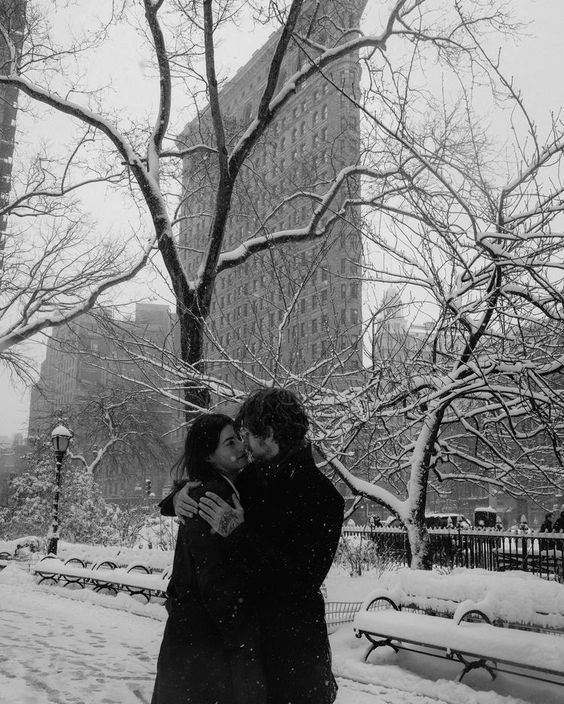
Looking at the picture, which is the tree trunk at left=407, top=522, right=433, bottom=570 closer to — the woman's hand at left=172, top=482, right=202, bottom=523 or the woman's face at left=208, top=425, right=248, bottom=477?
the woman's face at left=208, top=425, right=248, bottom=477

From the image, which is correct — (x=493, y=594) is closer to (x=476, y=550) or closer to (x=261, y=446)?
(x=261, y=446)

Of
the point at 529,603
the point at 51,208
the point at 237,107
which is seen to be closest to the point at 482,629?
the point at 529,603

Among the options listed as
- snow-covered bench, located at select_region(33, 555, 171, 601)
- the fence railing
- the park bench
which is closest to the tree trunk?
the park bench

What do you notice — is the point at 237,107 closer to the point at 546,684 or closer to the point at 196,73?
the point at 196,73

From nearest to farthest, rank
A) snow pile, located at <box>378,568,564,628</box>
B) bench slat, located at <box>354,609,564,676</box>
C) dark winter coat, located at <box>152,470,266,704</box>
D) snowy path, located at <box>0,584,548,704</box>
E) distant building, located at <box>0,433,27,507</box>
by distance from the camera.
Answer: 1. dark winter coat, located at <box>152,470,266,704</box>
2. bench slat, located at <box>354,609,564,676</box>
3. snowy path, located at <box>0,584,548,704</box>
4. snow pile, located at <box>378,568,564,628</box>
5. distant building, located at <box>0,433,27,507</box>

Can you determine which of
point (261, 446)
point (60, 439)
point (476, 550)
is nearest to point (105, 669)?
point (261, 446)

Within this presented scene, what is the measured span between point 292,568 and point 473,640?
4.17m

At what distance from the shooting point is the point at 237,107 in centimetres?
3120

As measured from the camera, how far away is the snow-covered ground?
17.9 feet

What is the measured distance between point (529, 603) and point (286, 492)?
4975 millimetres

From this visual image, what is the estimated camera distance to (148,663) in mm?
6613

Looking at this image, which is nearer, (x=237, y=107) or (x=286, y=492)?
(x=286, y=492)

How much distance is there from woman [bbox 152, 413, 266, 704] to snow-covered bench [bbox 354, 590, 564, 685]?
3.87 meters

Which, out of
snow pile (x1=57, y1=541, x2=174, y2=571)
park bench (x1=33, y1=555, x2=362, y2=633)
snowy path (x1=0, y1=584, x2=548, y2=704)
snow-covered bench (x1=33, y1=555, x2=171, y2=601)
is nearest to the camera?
snowy path (x1=0, y1=584, x2=548, y2=704)
